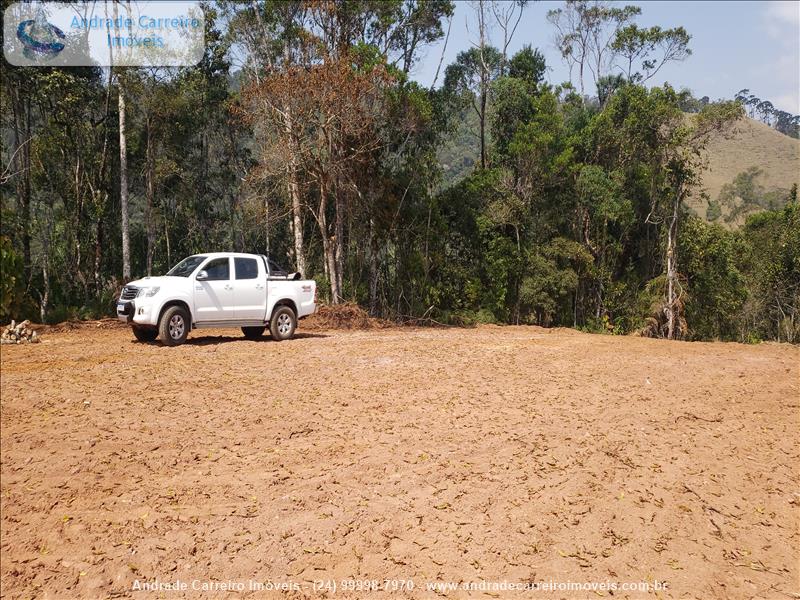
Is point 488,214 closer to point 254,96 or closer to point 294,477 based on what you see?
point 254,96

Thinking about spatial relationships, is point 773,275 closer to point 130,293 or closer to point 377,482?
point 130,293

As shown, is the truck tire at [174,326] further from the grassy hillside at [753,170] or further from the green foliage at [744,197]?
the grassy hillside at [753,170]

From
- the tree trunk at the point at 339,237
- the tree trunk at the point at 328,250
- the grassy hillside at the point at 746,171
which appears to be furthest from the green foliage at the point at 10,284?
the grassy hillside at the point at 746,171

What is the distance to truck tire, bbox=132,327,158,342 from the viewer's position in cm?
1112

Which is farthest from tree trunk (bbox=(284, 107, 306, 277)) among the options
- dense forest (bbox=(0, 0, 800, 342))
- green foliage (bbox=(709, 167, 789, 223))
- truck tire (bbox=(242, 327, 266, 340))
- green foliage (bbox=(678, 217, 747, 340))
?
green foliage (bbox=(709, 167, 789, 223))

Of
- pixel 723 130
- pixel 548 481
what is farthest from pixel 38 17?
pixel 723 130

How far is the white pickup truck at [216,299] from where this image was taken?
35.2ft

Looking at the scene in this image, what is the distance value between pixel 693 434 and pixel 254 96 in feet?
51.6

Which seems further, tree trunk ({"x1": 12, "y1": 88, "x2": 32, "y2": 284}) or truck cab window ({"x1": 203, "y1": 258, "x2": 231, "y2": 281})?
tree trunk ({"x1": 12, "y1": 88, "x2": 32, "y2": 284})

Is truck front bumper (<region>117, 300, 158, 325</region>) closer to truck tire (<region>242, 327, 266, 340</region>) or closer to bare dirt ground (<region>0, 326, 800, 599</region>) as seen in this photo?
bare dirt ground (<region>0, 326, 800, 599</region>)

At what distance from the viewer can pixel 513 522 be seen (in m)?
5.11

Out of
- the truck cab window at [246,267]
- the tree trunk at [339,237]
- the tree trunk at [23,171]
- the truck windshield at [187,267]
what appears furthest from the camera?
the tree trunk at [339,237]

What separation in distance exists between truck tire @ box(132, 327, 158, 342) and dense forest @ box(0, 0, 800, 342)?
6.75 metres

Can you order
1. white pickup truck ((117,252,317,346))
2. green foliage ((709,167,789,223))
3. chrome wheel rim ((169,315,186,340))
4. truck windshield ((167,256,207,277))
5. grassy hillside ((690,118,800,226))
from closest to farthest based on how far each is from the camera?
white pickup truck ((117,252,317,346))
chrome wheel rim ((169,315,186,340))
truck windshield ((167,256,207,277))
green foliage ((709,167,789,223))
grassy hillside ((690,118,800,226))
